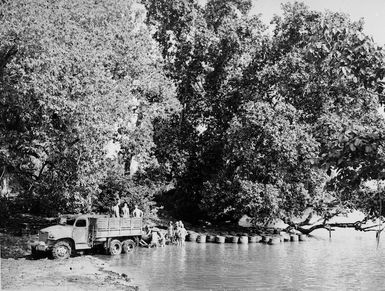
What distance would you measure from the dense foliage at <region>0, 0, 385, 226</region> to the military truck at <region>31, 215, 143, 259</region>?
2373mm

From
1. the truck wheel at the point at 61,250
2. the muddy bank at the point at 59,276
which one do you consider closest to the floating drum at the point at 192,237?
the muddy bank at the point at 59,276

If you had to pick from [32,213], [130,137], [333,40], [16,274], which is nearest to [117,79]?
[130,137]

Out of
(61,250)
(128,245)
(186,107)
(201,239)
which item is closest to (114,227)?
(128,245)

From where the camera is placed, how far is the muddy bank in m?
14.6

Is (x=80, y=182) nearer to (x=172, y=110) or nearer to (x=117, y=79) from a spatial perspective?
(x=117, y=79)

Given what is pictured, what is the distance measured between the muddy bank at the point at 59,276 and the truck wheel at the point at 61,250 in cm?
53

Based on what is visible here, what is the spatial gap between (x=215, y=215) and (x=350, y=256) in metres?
16.0

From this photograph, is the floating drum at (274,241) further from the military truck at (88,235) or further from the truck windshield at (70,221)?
the truck windshield at (70,221)

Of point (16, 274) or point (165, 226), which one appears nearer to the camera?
point (16, 274)

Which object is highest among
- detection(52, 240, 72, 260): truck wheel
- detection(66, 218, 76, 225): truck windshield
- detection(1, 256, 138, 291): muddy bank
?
detection(66, 218, 76, 225): truck windshield

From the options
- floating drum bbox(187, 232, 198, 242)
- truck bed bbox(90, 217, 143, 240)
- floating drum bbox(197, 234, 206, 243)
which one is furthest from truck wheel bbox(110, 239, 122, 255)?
floating drum bbox(187, 232, 198, 242)

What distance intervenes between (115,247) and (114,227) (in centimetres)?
125

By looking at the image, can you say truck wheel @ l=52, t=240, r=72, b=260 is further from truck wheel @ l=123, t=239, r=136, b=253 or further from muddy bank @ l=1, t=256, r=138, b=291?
truck wheel @ l=123, t=239, r=136, b=253

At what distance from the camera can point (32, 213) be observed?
35.0 m
